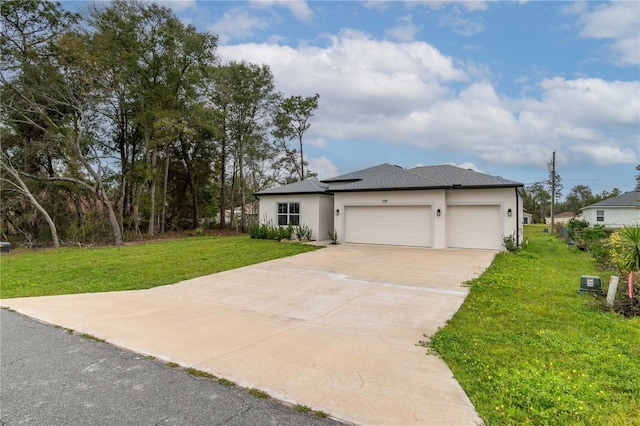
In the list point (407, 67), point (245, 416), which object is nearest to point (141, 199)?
point (407, 67)

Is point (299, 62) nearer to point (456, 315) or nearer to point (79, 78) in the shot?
point (79, 78)

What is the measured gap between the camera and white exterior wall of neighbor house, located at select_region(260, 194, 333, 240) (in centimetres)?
1609

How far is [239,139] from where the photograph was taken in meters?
26.0

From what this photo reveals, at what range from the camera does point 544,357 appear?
351 centimetres

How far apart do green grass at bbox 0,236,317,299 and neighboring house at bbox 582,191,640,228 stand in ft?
105

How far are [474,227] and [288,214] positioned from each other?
872 cm

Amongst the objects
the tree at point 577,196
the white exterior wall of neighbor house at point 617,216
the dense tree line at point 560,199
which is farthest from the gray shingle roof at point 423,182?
the tree at point 577,196

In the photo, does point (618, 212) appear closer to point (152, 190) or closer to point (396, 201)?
point (396, 201)

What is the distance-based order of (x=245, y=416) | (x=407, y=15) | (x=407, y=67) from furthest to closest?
(x=407, y=67) → (x=407, y=15) → (x=245, y=416)

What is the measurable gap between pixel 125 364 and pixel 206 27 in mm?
21399

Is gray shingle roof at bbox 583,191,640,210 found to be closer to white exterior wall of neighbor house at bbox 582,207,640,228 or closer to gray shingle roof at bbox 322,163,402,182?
→ white exterior wall of neighbor house at bbox 582,207,640,228

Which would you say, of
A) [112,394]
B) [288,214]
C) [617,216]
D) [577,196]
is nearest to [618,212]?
[617,216]

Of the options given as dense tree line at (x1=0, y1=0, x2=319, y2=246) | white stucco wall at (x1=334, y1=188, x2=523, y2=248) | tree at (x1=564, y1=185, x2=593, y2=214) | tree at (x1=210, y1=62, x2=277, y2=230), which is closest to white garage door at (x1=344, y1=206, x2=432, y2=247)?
white stucco wall at (x1=334, y1=188, x2=523, y2=248)

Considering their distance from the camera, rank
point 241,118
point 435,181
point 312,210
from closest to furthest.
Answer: point 435,181
point 312,210
point 241,118
